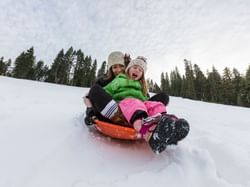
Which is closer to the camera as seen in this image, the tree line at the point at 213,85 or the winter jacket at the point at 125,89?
the winter jacket at the point at 125,89

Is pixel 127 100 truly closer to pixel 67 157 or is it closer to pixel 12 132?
pixel 67 157

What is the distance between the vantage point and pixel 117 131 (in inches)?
83.8

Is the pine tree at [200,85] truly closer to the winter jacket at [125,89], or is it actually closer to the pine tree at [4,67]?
the pine tree at [4,67]

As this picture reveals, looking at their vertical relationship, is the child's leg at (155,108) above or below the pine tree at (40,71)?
below

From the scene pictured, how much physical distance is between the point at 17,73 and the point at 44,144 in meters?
38.5

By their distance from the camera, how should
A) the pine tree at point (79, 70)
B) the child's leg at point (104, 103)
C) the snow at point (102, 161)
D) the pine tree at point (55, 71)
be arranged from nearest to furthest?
the snow at point (102, 161)
the child's leg at point (104, 103)
the pine tree at point (55, 71)
the pine tree at point (79, 70)

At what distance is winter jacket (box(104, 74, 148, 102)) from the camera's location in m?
2.48

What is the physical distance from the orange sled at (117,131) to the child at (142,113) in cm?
7

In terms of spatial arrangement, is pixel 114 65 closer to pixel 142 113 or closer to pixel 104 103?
pixel 104 103

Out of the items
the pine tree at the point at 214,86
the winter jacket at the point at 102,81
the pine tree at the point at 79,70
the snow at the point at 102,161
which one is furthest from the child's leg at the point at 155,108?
the pine tree at the point at 214,86

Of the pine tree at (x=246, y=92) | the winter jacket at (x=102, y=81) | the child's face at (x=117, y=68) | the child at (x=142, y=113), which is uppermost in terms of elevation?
the child's face at (x=117, y=68)

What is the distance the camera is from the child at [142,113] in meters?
1.77

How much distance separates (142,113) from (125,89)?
60 centimetres

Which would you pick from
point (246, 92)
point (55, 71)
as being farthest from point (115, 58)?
point (55, 71)
